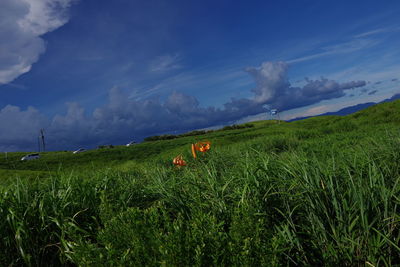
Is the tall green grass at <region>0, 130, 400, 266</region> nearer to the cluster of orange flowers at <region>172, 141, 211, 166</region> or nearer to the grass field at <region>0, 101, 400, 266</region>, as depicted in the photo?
the grass field at <region>0, 101, 400, 266</region>

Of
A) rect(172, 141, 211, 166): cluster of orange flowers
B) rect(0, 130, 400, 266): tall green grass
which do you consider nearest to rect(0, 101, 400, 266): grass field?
rect(0, 130, 400, 266): tall green grass

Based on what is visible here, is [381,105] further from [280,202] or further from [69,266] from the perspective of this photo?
[69,266]

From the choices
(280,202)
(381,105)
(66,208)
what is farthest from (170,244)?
(381,105)

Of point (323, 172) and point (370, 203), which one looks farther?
point (323, 172)

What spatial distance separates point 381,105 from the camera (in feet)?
66.6

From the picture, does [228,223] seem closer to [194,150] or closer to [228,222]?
[228,222]

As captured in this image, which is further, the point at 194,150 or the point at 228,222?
the point at 194,150

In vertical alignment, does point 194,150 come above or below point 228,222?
above

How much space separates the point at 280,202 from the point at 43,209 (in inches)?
108

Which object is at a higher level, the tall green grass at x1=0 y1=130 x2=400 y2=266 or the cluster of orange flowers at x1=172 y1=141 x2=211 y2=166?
the cluster of orange flowers at x1=172 y1=141 x2=211 y2=166

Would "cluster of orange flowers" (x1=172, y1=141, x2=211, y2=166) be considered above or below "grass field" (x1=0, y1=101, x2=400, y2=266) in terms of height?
above

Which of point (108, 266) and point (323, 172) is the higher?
point (323, 172)

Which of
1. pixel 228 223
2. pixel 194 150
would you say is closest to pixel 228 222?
pixel 228 223

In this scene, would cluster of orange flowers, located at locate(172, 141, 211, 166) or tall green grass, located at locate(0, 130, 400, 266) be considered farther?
cluster of orange flowers, located at locate(172, 141, 211, 166)
